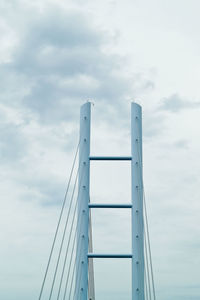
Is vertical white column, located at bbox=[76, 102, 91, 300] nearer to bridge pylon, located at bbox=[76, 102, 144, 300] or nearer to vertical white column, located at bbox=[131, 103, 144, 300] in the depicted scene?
bridge pylon, located at bbox=[76, 102, 144, 300]

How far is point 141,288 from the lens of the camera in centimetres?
1291

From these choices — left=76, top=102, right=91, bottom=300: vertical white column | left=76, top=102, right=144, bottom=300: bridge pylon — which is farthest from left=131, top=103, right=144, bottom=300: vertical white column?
left=76, top=102, right=91, bottom=300: vertical white column

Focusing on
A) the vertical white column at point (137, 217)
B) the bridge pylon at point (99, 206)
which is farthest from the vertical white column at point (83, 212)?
the vertical white column at point (137, 217)

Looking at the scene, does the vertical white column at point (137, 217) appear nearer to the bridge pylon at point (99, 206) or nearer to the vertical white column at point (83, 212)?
the bridge pylon at point (99, 206)

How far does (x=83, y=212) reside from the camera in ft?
44.1

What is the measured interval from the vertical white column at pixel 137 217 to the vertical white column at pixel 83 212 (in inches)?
41.6

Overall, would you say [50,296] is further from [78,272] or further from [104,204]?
[104,204]

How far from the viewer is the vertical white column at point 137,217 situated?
1296 cm

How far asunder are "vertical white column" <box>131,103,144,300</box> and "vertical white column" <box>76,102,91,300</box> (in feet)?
3.47

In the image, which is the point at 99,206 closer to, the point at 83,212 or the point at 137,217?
the point at 83,212

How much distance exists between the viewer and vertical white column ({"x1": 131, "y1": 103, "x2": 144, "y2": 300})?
42.5ft

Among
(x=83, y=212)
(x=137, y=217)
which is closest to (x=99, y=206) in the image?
(x=83, y=212)

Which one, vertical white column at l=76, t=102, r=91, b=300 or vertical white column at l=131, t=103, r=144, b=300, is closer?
vertical white column at l=131, t=103, r=144, b=300

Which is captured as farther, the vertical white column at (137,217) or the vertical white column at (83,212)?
the vertical white column at (83,212)
